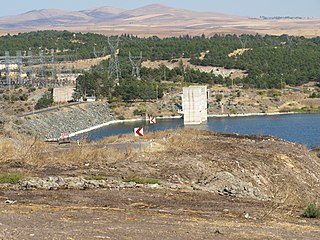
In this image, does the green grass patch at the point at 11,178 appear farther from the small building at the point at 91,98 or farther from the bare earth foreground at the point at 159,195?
the small building at the point at 91,98

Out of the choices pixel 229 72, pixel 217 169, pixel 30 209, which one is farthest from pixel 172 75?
pixel 30 209

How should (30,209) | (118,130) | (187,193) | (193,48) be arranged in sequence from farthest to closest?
1. (193,48)
2. (118,130)
3. (187,193)
4. (30,209)

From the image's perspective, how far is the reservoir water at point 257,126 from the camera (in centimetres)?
4378

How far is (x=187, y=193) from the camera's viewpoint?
10.4 m

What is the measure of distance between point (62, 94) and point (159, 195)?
56.4 meters

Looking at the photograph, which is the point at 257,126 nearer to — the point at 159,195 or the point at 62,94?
the point at 62,94

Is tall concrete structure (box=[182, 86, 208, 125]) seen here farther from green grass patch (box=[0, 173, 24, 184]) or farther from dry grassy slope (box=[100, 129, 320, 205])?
green grass patch (box=[0, 173, 24, 184])

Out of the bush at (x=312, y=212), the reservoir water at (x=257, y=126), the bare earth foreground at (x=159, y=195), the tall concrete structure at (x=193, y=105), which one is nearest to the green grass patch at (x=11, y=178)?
the bare earth foreground at (x=159, y=195)

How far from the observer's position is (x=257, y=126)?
52531 mm

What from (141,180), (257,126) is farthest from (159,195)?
(257,126)

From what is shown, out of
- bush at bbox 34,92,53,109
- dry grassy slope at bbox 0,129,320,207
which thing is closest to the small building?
bush at bbox 34,92,53,109

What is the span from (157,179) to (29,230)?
4.94 meters

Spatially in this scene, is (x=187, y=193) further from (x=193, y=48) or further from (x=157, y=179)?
(x=193, y=48)

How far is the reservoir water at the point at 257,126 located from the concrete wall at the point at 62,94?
7.03 m
